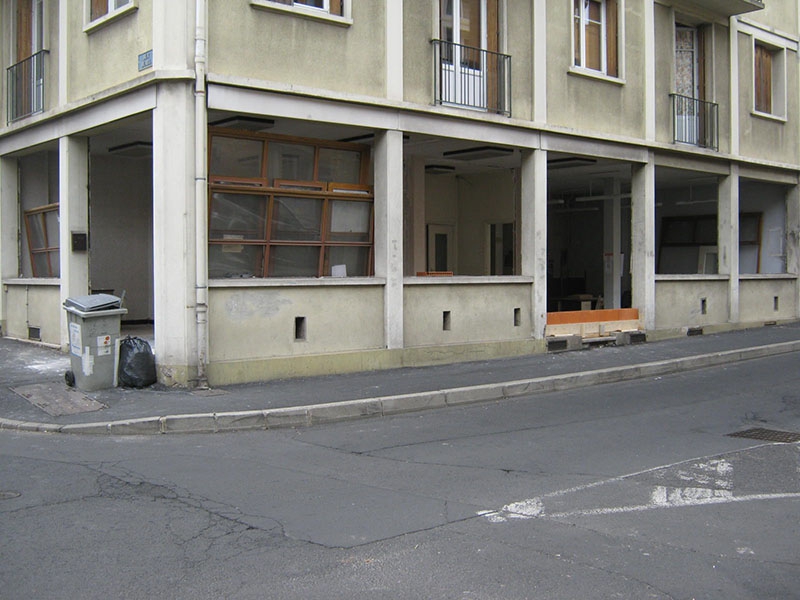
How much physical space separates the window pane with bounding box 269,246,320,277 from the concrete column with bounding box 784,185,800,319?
14.2 metres

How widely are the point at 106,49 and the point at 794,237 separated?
17.5 metres

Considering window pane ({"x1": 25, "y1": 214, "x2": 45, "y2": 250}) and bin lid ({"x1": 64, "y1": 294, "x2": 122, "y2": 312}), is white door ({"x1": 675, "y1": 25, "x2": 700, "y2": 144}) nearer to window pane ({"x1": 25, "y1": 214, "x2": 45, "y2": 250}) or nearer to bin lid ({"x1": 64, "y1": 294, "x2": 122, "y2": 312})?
bin lid ({"x1": 64, "y1": 294, "x2": 122, "y2": 312})

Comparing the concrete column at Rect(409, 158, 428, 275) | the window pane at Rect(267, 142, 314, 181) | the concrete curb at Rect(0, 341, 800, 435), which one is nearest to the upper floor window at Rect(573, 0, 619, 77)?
the concrete column at Rect(409, 158, 428, 275)

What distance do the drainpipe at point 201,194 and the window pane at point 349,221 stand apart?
275 cm

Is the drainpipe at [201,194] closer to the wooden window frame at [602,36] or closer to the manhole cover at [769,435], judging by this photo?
the manhole cover at [769,435]

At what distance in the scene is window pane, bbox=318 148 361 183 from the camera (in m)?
14.0

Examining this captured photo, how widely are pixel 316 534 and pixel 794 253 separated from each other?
19846mm

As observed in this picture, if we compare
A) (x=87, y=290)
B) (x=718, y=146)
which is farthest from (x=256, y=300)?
(x=718, y=146)

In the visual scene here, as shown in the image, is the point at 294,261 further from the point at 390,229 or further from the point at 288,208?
the point at 390,229

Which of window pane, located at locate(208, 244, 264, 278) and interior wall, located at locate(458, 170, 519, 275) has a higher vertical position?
interior wall, located at locate(458, 170, 519, 275)

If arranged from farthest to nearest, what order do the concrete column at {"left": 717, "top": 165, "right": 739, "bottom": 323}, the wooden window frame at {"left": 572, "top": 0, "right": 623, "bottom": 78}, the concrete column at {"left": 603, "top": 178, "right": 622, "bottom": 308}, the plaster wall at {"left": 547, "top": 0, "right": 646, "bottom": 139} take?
the concrete column at {"left": 603, "top": 178, "right": 622, "bottom": 308}
the concrete column at {"left": 717, "top": 165, "right": 739, "bottom": 323}
the wooden window frame at {"left": 572, "top": 0, "right": 623, "bottom": 78}
the plaster wall at {"left": 547, "top": 0, "right": 646, "bottom": 139}

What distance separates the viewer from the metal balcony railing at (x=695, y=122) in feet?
61.5

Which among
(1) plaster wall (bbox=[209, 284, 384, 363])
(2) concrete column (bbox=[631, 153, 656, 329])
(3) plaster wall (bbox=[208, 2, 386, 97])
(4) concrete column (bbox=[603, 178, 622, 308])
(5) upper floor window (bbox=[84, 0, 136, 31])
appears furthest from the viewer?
(4) concrete column (bbox=[603, 178, 622, 308])

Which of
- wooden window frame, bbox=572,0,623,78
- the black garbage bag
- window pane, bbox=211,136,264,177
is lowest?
the black garbage bag
